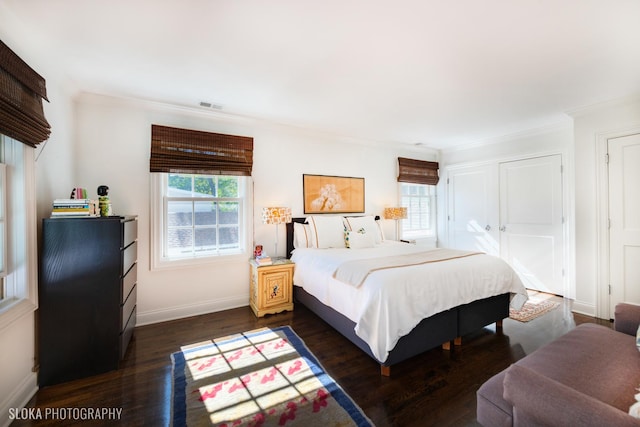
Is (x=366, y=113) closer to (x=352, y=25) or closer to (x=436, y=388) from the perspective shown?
(x=352, y=25)

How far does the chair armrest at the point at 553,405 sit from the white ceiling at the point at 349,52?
193 centimetres

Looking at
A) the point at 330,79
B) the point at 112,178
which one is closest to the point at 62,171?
the point at 112,178

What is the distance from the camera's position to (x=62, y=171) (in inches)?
92.2

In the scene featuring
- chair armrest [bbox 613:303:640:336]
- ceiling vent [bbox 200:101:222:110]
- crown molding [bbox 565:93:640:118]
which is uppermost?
ceiling vent [bbox 200:101:222:110]

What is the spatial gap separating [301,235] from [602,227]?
3516mm

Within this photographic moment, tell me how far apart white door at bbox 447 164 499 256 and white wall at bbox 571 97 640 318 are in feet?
4.09

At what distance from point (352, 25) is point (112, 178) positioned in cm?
279

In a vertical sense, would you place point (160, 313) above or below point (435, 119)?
below

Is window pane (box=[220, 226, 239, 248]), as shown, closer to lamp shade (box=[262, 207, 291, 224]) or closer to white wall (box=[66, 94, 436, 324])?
white wall (box=[66, 94, 436, 324])

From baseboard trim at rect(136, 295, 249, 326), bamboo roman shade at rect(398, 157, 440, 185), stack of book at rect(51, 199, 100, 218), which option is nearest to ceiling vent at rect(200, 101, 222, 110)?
stack of book at rect(51, 199, 100, 218)

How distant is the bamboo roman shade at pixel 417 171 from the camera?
485 centimetres

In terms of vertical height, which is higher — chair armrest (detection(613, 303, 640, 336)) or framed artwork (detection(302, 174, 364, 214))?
framed artwork (detection(302, 174, 364, 214))

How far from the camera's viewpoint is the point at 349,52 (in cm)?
200

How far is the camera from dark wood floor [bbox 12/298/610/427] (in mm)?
1644
